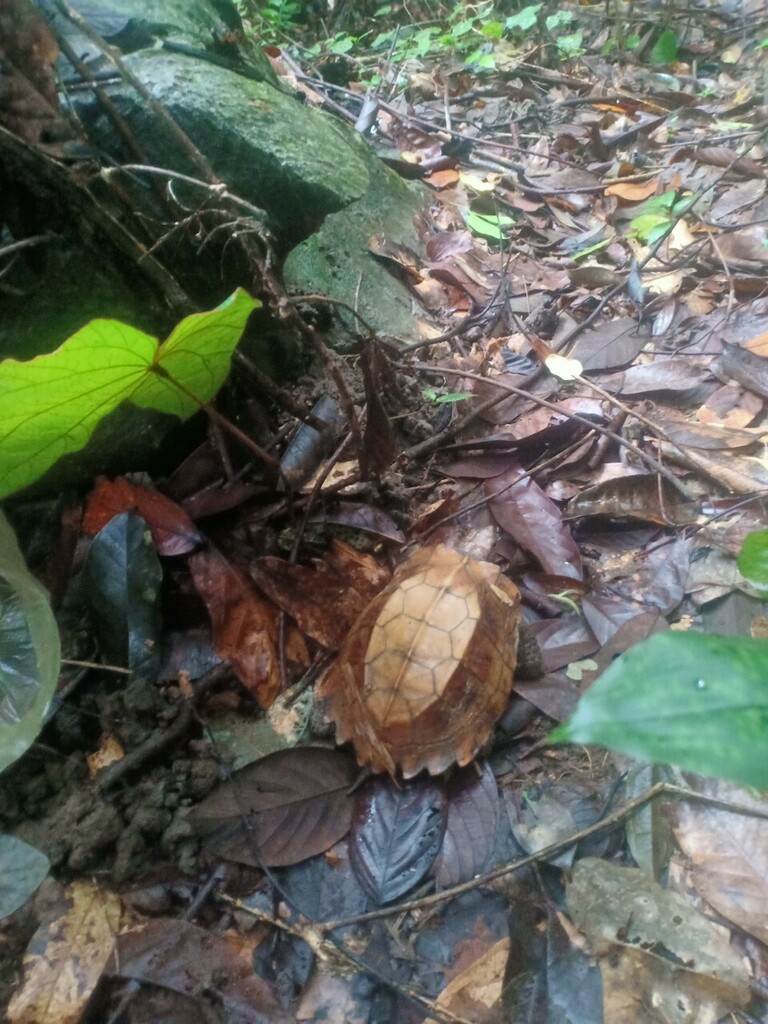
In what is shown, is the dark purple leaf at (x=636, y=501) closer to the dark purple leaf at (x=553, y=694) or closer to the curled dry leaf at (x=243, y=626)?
the dark purple leaf at (x=553, y=694)

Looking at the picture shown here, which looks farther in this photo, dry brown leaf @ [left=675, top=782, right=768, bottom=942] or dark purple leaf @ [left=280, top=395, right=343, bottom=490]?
dark purple leaf @ [left=280, top=395, right=343, bottom=490]

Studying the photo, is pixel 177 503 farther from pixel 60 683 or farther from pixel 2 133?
pixel 2 133

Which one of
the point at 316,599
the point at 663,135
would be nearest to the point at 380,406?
the point at 316,599

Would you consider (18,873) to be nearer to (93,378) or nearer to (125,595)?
(125,595)

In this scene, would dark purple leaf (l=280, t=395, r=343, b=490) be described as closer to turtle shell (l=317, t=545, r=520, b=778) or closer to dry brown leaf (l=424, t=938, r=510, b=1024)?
turtle shell (l=317, t=545, r=520, b=778)

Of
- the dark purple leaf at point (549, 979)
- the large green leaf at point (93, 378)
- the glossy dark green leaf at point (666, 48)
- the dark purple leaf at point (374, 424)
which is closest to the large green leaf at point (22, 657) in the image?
the large green leaf at point (93, 378)

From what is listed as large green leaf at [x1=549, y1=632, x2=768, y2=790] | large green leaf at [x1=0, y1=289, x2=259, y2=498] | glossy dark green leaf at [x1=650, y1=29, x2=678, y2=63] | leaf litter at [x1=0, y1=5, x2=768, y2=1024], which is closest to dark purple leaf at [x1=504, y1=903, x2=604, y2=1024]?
leaf litter at [x1=0, y1=5, x2=768, y2=1024]
